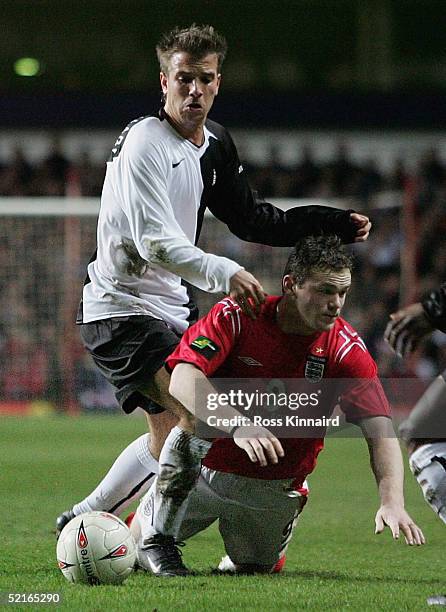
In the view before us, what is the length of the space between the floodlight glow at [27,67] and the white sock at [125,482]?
13709mm

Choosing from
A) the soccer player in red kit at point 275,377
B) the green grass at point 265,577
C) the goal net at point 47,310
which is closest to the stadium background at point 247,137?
the goal net at point 47,310

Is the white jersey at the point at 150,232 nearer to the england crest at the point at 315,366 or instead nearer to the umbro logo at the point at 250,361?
the umbro logo at the point at 250,361

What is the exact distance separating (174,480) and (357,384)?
26.9 inches

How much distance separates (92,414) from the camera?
12.3 m

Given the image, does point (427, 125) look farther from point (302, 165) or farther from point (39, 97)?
point (39, 97)

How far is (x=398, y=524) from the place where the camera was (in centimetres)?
334

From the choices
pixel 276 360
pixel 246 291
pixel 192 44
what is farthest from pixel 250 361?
pixel 192 44

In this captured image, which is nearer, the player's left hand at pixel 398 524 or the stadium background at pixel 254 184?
the player's left hand at pixel 398 524

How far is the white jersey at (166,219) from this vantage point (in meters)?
4.03

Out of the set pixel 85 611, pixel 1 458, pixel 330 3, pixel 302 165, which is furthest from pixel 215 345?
Answer: pixel 330 3

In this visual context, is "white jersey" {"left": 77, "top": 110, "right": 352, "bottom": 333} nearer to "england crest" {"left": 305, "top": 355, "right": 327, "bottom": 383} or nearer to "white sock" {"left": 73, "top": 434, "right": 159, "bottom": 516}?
"england crest" {"left": 305, "top": 355, "right": 327, "bottom": 383}

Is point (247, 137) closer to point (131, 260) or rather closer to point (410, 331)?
point (131, 260)

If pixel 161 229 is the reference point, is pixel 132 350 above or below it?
below

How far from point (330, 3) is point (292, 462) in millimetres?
15133
